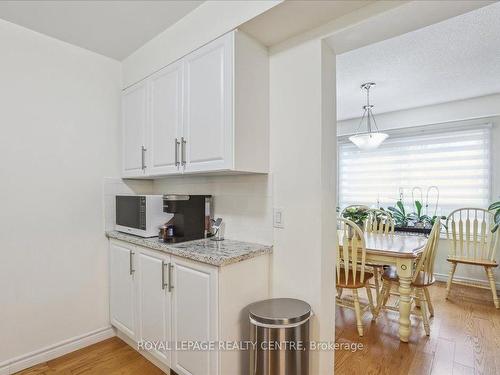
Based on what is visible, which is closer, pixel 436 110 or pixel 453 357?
pixel 453 357

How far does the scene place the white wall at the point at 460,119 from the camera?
11.4 feet

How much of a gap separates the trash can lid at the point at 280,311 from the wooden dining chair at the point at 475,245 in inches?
103

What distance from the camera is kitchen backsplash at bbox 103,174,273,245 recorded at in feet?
5.87

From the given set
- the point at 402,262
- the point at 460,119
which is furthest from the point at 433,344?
the point at 460,119

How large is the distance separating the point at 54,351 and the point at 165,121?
188 centimetres

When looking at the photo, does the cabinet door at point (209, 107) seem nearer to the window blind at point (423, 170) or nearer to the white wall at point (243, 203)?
the white wall at point (243, 203)

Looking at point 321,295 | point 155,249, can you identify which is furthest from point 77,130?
point 321,295

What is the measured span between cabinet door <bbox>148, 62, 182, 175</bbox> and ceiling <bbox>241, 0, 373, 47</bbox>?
61cm

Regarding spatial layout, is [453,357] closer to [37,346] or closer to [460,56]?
[460,56]

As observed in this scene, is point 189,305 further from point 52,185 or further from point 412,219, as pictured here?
point 412,219

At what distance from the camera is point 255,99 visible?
5.50 ft

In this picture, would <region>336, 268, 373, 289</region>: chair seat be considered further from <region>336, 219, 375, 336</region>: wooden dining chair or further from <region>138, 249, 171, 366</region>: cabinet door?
<region>138, 249, 171, 366</region>: cabinet door

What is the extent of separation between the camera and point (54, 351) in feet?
6.70

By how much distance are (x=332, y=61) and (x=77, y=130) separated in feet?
6.46
